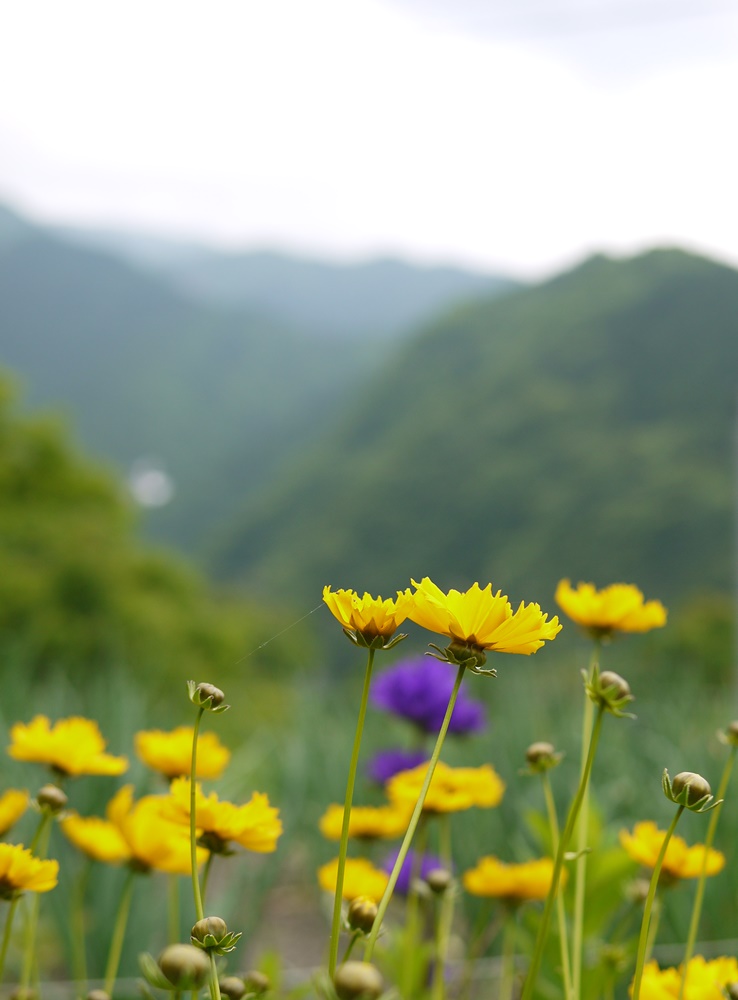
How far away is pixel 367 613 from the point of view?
277mm

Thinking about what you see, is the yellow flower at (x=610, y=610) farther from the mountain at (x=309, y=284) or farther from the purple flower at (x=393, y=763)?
the mountain at (x=309, y=284)

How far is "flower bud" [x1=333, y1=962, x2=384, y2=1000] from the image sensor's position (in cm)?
19

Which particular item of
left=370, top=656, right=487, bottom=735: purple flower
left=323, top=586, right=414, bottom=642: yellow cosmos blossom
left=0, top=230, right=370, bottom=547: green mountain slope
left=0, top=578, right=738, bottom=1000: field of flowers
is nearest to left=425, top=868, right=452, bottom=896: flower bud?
left=0, top=578, right=738, bottom=1000: field of flowers

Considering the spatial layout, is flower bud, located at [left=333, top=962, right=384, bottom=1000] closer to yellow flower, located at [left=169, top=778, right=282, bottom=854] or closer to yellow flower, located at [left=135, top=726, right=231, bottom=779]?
yellow flower, located at [left=169, top=778, right=282, bottom=854]

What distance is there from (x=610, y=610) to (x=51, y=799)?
0.23 m

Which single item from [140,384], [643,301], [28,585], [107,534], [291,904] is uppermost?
[140,384]

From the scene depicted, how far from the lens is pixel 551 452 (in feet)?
66.6

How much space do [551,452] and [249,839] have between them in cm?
2030

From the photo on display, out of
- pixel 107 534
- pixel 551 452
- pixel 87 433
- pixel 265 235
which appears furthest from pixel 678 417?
pixel 265 235

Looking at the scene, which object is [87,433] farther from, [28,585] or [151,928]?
[151,928]

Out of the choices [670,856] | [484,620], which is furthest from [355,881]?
[484,620]

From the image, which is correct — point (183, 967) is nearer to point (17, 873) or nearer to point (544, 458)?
point (17, 873)

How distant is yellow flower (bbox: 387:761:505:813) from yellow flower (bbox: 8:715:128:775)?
0.53 ft

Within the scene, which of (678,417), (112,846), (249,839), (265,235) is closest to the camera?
(249,839)
